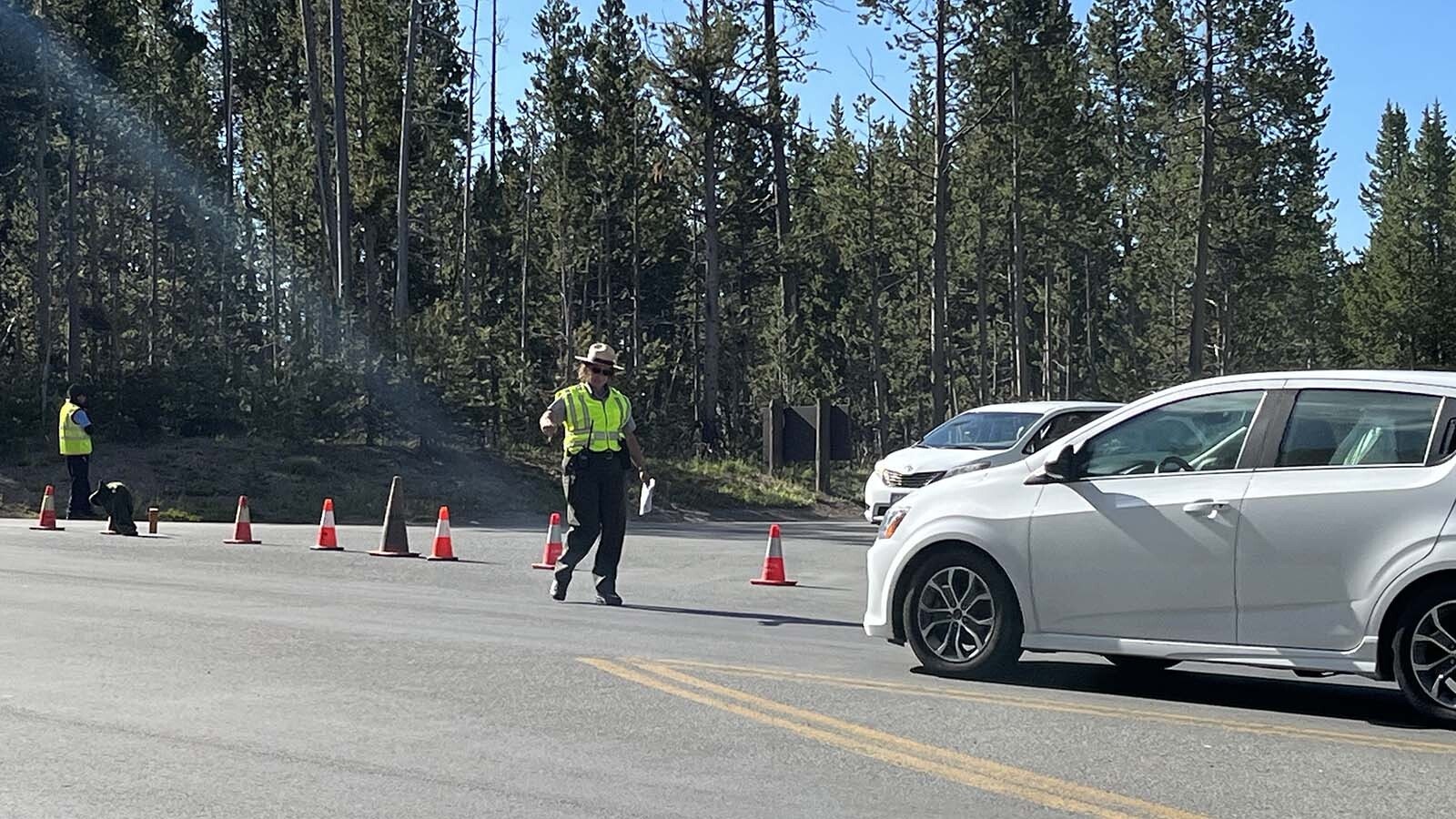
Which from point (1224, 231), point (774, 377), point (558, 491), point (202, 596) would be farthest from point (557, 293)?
point (202, 596)

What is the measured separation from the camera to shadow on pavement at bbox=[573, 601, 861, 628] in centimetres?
1202

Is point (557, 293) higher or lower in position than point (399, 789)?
higher

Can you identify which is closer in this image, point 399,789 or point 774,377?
point 399,789

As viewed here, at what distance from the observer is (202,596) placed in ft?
42.4

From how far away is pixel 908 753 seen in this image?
23.2 ft

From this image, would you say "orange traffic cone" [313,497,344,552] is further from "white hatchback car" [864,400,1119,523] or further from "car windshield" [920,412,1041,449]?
"car windshield" [920,412,1041,449]

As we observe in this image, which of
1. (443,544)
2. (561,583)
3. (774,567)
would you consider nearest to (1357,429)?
(561,583)

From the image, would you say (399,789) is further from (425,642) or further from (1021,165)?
(1021,165)

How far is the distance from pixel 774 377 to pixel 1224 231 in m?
16.3

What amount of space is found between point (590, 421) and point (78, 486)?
13.0 meters

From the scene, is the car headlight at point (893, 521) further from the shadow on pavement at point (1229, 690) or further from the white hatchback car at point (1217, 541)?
the shadow on pavement at point (1229, 690)

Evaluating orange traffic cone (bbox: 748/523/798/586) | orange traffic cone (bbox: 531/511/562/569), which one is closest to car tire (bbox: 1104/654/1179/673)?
orange traffic cone (bbox: 748/523/798/586)

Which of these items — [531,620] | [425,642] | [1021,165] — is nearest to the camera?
[425,642]

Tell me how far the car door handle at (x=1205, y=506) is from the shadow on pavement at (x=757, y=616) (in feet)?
13.4
